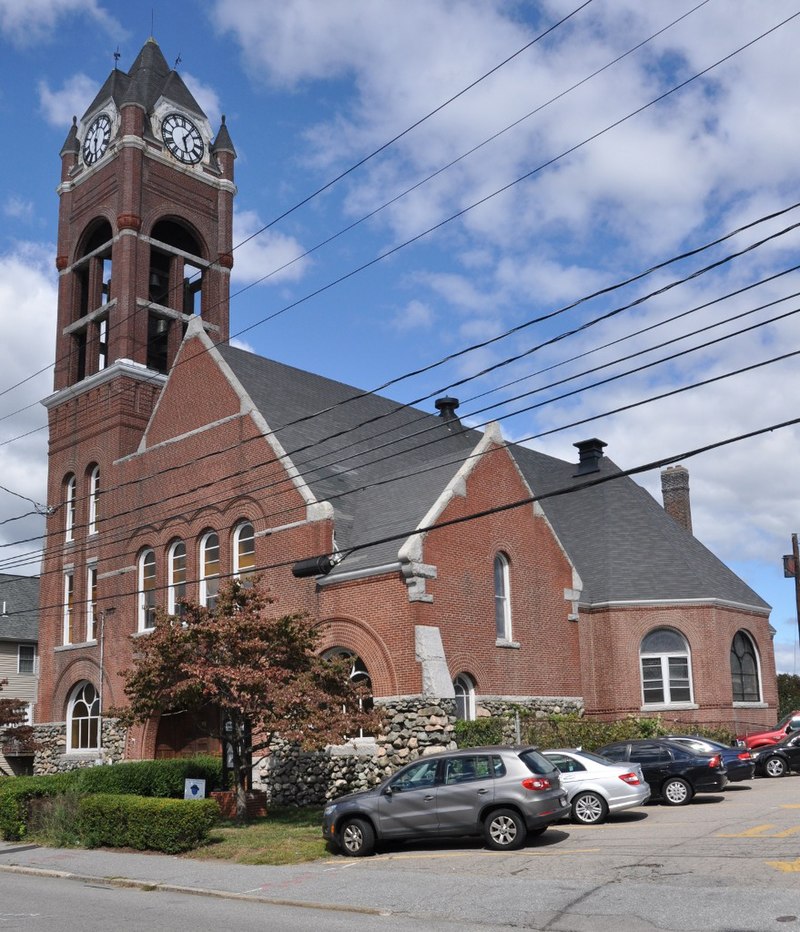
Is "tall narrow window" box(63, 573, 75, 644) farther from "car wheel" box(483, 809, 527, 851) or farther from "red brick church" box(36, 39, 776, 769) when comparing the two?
"car wheel" box(483, 809, 527, 851)

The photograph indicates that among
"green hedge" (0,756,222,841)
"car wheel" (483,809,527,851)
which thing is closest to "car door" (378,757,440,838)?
"car wheel" (483,809,527,851)

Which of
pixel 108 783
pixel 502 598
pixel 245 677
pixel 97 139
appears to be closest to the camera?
pixel 245 677

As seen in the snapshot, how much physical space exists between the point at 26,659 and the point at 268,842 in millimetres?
32906

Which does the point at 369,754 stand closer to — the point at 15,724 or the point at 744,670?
the point at 744,670

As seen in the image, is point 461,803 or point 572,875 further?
point 461,803

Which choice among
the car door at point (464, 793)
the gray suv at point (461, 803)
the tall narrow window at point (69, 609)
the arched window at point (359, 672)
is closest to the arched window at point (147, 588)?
the tall narrow window at point (69, 609)

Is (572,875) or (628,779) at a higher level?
(628,779)

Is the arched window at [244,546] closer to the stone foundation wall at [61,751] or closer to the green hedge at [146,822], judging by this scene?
the stone foundation wall at [61,751]

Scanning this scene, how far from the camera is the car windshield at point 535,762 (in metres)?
16.5

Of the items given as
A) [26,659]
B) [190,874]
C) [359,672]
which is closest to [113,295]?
[359,672]

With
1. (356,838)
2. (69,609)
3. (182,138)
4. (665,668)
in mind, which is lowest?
(356,838)

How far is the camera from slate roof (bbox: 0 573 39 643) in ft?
156

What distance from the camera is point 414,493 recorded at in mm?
28141

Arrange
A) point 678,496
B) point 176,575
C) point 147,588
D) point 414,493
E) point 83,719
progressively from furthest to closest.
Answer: point 678,496 → point 83,719 → point 147,588 → point 176,575 → point 414,493
